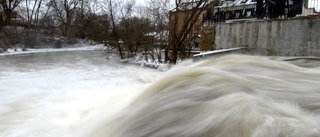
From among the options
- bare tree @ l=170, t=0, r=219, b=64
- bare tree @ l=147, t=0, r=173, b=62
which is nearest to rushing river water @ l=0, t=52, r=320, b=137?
bare tree @ l=170, t=0, r=219, b=64

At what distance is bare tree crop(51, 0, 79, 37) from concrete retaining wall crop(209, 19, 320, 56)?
42.9 meters

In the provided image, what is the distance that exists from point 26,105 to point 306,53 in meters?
7.61

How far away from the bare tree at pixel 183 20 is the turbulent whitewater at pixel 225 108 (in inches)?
452

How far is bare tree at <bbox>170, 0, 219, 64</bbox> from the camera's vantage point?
15.8m

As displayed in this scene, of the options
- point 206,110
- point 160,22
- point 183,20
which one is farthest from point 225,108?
point 160,22

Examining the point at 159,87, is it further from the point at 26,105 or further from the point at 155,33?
the point at 155,33

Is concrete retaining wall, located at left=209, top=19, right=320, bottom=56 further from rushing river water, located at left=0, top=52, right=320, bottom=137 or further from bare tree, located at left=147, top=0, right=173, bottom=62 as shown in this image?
bare tree, located at left=147, top=0, right=173, bottom=62

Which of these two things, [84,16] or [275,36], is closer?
[275,36]

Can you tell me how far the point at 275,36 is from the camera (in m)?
8.77

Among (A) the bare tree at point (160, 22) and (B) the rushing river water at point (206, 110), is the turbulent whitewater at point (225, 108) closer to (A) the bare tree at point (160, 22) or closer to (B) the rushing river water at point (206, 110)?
(B) the rushing river water at point (206, 110)

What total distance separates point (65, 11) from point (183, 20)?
134ft

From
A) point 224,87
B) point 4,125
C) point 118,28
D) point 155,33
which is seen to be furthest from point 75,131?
point 118,28

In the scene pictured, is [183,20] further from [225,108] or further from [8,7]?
[8,7]

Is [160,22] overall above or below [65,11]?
below
